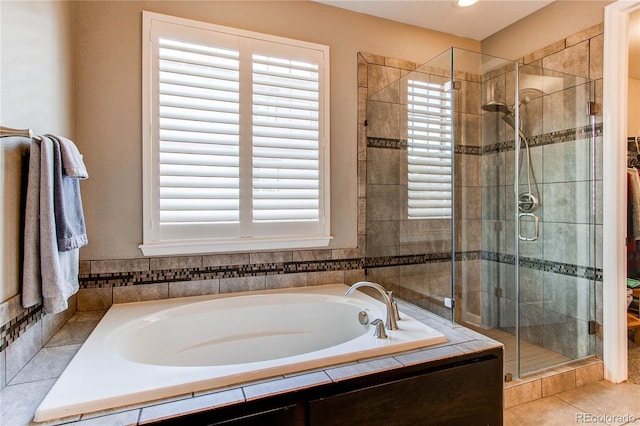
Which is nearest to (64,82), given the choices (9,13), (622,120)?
(9,13)

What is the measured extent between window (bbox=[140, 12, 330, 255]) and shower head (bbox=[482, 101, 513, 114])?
1.20 m

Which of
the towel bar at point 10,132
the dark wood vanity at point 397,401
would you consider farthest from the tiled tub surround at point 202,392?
the towel bar at point 10,132

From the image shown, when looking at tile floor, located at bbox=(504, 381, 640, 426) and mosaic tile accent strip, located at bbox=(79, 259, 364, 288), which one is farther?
mosaic tile accent strip, located at bbox=(79, 259, 364, 288)

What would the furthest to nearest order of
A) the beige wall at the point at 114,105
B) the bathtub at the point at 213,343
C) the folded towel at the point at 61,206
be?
the beige wall at the point at 114,105 < the folded towel at the point at 61,206 < the bathtub at the point at 213,343

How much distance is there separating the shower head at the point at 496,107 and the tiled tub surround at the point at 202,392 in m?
1.69

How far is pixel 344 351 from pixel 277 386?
33 cm

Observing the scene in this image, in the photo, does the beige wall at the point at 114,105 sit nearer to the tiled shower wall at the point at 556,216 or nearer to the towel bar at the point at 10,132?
the towel bar at the point at 10,132

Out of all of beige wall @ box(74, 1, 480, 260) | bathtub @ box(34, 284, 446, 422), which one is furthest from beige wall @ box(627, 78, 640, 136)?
beige wall @ box(74, 1, 480, 260)

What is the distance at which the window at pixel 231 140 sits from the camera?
2.09 meters

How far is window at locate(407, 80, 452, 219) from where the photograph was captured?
7.43 ft

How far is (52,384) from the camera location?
1.22 m

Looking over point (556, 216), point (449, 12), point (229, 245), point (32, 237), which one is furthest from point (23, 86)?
point (556, 216)

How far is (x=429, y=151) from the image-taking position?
2.35 m

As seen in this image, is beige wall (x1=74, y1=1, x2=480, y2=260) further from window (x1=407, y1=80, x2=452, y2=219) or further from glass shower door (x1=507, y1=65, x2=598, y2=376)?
glass shower door (x1=507, y1=65, x2=598, y2=376)
